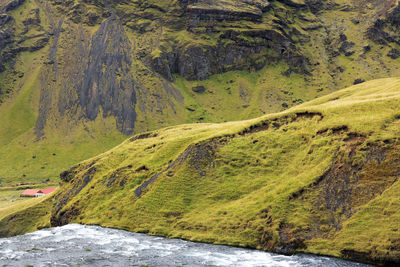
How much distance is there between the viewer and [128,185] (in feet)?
170

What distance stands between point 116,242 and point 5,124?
174 m

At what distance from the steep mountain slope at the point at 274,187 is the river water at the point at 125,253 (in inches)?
64.1

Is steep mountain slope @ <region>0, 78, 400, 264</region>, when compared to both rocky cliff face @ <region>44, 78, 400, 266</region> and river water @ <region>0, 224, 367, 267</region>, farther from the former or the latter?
river water @ <region>0, 224, 367, 267</region>

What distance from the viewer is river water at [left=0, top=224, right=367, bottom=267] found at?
1252 inches

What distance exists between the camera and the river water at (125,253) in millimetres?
31812

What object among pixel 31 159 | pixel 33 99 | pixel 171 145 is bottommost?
pixel 31 159

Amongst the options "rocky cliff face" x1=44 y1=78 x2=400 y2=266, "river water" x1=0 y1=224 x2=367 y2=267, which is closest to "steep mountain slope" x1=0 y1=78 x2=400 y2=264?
"rocky cliff face" x1=44 y1=78 x2=400 y2=266

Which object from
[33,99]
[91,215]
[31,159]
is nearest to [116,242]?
[91,215]

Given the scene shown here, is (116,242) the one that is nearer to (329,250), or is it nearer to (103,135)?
(329,250)

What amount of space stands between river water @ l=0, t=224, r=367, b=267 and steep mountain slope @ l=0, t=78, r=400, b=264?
163cm

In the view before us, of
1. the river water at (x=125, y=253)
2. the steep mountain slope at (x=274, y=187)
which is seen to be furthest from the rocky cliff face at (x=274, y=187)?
the river water at (x=125, y=253)

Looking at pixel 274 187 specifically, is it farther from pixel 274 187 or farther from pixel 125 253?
pixel 125 253

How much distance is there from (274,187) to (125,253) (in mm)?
17990

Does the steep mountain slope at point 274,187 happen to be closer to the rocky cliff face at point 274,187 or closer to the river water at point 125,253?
the rocky cliff face at point 274,187
